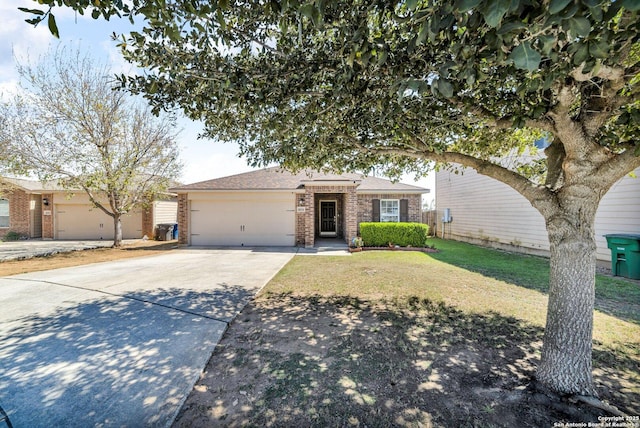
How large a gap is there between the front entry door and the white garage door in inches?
148

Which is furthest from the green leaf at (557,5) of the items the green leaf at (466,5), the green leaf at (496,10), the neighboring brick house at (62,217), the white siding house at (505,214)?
the neighboring brick house at (62,217)

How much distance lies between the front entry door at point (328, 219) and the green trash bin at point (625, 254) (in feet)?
38.6

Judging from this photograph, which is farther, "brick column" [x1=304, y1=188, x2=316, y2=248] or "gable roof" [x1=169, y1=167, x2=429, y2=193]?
"brick column" [x1=304, y1=188, x2=316, y2=248]

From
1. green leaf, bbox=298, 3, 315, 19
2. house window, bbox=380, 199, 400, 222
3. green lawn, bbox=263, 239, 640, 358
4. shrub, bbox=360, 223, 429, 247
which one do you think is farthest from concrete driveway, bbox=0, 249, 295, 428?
house window, bbox=380, 199, 400, 222

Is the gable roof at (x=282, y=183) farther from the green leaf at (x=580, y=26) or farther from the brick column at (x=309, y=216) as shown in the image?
the green leaf at (x=580, y=26)

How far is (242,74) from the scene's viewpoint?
3.02m

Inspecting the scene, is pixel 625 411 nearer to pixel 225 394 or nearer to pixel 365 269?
pixel 225 394

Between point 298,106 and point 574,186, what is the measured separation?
3.38 metres

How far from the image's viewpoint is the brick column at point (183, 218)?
522 inches

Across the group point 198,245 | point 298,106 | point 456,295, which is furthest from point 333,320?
point 198,245

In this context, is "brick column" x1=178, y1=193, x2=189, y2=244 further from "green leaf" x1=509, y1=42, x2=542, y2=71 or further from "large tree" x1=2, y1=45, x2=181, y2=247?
"green leaf" x1=509, y1=42, x2=542, y2=71

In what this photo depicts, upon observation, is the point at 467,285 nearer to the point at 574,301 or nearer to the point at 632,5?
the point at 574,301

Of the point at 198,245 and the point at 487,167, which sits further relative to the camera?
the point at 198,245

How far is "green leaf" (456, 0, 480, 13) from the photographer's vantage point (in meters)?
1.23
